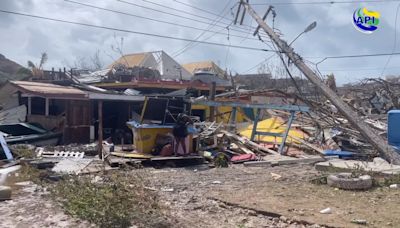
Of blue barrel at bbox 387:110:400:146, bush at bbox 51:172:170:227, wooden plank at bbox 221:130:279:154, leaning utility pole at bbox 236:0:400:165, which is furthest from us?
wooden plank at bbox 221:130:279:154

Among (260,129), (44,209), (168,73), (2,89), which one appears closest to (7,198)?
(44,209)

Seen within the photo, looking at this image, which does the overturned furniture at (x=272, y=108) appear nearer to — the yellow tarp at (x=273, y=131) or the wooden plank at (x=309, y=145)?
the yellow tarp at (x=273, y=131)

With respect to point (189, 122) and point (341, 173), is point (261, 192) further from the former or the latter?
point (189, 122)

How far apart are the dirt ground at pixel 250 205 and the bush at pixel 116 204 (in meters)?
0.41

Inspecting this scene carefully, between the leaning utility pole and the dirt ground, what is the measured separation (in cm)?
351

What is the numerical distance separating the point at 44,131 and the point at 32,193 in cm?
958

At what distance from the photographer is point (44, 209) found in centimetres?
746

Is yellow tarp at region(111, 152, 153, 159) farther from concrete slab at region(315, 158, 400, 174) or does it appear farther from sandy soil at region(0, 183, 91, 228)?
concrete slab at region(315, 158, 400, 174)

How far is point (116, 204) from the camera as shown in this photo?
5793mm

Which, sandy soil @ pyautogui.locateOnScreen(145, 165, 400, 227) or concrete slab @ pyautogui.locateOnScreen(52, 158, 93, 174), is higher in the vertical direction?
sandy soil @ pyautogui.locateOnScreen(145, 165, 400, 227)

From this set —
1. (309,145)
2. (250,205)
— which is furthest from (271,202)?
(309,145)

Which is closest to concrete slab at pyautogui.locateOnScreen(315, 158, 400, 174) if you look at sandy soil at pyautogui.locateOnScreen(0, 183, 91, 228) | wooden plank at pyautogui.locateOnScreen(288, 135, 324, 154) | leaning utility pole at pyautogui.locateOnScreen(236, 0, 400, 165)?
leaning utility pole at pyautogui.locateOnScreen(236, 0, 400, 165)

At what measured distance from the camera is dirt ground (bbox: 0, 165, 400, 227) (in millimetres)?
6254

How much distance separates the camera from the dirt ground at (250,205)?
246 inches
